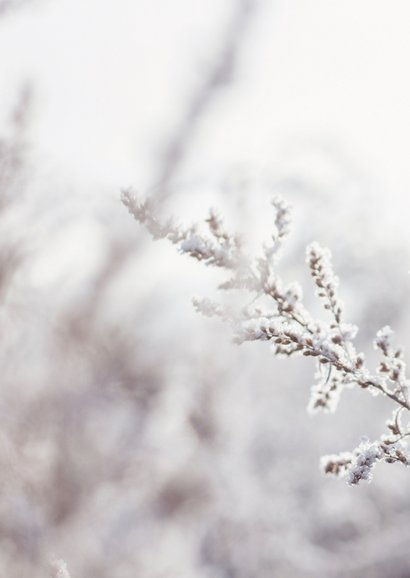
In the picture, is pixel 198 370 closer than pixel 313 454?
Yes

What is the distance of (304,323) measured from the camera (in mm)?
1789

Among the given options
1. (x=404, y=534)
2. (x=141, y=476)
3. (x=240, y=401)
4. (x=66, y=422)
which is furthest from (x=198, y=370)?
(x=404, y=534)

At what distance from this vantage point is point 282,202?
1.65 m

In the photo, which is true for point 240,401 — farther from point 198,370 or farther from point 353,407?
point 353,407

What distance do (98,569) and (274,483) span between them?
5.80 m

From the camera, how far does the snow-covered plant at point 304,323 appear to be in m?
1.64

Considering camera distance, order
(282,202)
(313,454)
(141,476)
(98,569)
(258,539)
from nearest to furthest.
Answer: (282,202)
(98,569)
(141,476)
(258,539)
(313,454)

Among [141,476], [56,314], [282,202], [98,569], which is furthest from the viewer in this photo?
[141,476]

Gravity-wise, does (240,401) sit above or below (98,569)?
above

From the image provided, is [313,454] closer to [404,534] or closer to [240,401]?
[404,534]

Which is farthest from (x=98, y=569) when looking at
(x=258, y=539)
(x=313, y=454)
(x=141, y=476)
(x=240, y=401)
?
(x=313, y=454)

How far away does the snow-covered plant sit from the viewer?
1.64m

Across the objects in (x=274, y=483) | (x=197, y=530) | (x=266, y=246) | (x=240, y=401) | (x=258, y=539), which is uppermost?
(x=240, y=401)

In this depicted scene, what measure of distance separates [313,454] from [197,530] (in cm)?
513
